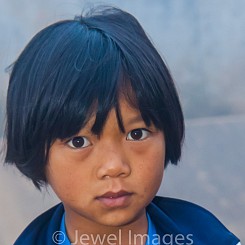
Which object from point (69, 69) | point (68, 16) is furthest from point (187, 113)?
point (69, 69)

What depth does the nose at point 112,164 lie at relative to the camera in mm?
947

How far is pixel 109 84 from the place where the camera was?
958 millimetres

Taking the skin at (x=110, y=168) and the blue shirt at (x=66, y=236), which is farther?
the blue shirt at (x=66, y=236)

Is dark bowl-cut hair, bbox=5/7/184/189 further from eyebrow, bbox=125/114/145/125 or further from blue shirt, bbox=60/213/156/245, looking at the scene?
blue shirt, bbox=60/213/156/245

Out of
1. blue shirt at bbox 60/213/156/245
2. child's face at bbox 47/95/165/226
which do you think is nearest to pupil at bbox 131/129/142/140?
child's face at bbox 47/95/165/226

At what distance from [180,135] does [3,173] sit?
17.1 inches

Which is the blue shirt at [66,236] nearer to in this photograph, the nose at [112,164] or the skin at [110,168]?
the skin at [110,168]

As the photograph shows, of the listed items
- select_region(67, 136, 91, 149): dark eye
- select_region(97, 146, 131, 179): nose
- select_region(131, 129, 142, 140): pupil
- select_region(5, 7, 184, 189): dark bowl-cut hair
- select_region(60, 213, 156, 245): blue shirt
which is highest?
select_region(5, 7, 184, 189): dark bowl-cut hair

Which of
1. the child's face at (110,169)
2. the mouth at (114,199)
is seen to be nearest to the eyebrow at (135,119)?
the child's face at (110,169)

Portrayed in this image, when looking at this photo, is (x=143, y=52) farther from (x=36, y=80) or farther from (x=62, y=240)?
(x=62, y=240)

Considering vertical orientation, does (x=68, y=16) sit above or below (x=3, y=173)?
above

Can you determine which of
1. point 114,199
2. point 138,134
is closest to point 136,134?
point 138,134

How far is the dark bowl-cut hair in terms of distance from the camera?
0.96 metres

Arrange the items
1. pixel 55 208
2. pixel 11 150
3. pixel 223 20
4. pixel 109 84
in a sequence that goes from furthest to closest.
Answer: pixel 223 20
pixel 55 208
pixel 11 150
pixel 109 84
